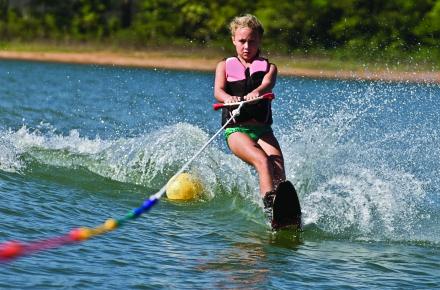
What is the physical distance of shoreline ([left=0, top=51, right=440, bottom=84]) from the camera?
2492 cm

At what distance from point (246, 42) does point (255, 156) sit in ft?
2.83

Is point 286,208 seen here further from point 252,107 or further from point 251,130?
point 252,107

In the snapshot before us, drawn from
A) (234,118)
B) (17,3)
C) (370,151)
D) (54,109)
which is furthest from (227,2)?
(234,118)

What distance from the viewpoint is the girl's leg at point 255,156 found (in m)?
7.19

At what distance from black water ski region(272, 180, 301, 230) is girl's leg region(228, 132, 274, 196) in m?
0.15

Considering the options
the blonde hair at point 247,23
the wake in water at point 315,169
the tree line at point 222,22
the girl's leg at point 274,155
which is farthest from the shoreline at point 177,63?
the blonde hair at point 247,23

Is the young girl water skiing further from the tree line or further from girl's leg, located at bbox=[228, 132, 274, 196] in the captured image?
the tree line

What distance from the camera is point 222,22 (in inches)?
1468

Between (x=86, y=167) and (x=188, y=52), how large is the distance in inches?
903

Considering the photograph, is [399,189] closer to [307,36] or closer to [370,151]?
[370,151]

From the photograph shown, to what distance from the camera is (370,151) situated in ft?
34.9

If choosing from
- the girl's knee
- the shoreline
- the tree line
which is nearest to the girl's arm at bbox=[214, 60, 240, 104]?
the girl's knee

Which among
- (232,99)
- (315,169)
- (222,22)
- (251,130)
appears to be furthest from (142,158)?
(222,22)

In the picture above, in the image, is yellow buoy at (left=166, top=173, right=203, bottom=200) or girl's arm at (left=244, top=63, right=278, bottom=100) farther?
yellow buoy at (left=166, top=173, right=203, bottom=200)
